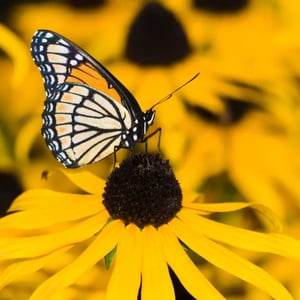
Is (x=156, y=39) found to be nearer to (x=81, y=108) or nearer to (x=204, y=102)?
(x=204, y=102)

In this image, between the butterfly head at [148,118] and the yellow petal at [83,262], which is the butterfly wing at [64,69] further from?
the yellow petal at [83,262]

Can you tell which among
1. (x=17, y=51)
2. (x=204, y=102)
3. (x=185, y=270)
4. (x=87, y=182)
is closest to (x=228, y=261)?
(x=185, y=270)

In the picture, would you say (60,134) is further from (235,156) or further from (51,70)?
(235,156)

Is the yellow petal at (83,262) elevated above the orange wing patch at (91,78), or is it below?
below

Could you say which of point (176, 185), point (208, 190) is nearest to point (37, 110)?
point (208, 190)

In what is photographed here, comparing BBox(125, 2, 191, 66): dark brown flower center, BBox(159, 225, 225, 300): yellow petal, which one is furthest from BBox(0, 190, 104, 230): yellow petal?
BBox(125, 2, 191, 66): dark brown flower center

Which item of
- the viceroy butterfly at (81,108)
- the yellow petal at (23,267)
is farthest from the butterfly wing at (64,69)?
the yellow petal at (23,267)

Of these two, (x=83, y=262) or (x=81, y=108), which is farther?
(x=81, y=108)
